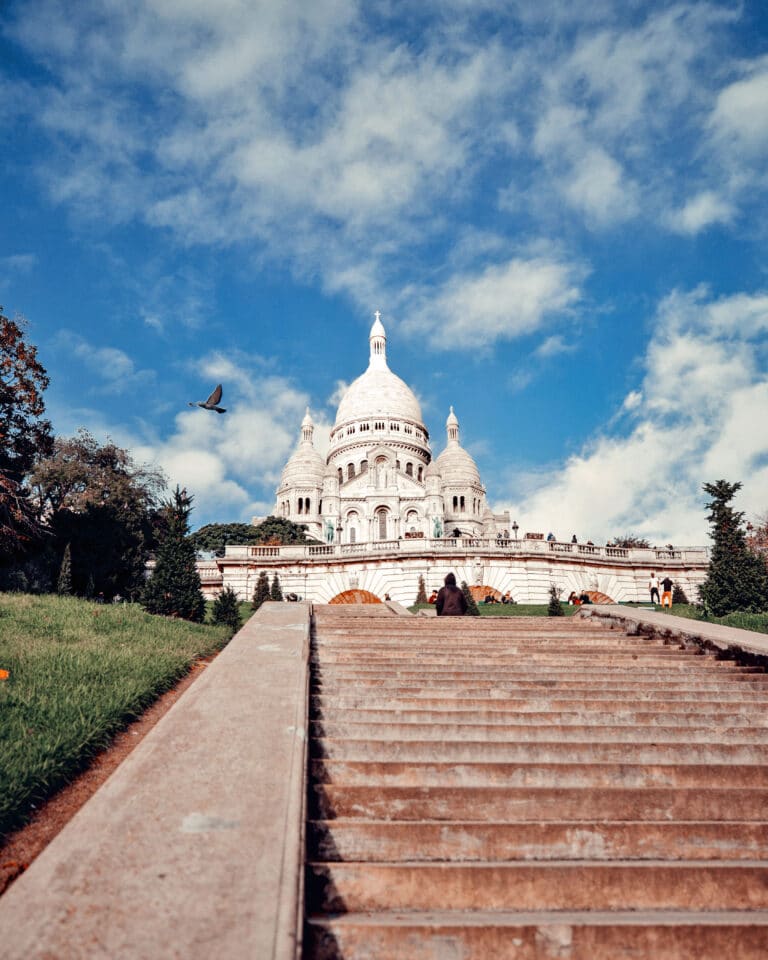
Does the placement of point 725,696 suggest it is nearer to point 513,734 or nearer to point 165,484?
point 513,734

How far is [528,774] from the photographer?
15.0ft

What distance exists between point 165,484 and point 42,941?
3917 cm

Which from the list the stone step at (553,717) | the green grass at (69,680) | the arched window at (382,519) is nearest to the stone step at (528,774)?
the stone step at (553,717)

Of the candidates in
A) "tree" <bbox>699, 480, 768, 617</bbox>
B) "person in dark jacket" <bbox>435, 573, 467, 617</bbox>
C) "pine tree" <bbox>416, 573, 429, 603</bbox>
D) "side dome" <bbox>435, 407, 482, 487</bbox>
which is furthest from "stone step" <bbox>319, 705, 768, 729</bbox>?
"side dome" <bbox>435, 407, 482, 487</bbox>

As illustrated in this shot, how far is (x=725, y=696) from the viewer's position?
6.52 meters

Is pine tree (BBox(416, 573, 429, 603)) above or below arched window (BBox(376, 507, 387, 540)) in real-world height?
below

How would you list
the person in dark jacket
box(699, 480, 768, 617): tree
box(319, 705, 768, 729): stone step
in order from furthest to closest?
box(699, 480, 768, 617): tree, the person in dark jacket, box(319, 705, 768, 729): stone step

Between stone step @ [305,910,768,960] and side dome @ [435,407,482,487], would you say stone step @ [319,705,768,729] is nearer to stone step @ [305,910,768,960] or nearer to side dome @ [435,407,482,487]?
stone step @ [305,910,768,960]

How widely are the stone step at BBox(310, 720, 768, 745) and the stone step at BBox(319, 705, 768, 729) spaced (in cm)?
13

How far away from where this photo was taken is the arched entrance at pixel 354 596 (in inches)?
1225

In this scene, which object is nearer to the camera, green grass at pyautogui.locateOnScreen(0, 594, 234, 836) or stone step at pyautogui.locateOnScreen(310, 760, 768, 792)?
stone step at pyautogui.locateOnScreen(310, 760, 768, 792)

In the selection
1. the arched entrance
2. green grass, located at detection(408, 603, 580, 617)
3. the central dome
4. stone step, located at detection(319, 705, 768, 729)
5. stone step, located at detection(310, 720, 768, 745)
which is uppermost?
the central dome

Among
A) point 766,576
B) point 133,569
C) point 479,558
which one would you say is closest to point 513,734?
point 766,576

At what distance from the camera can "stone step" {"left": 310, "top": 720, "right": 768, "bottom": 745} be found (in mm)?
5191
